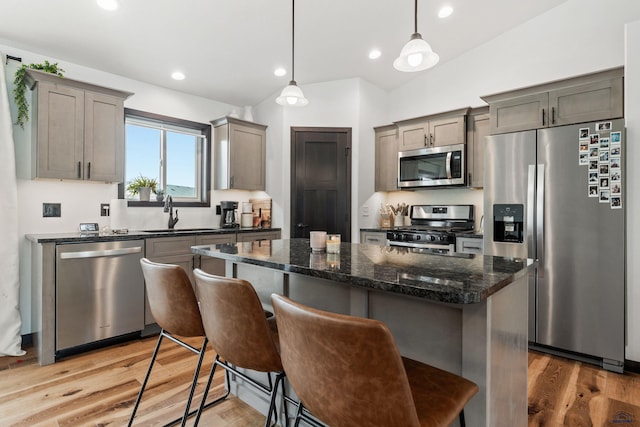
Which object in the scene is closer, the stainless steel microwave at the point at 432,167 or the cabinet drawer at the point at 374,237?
the stainless steel microwave at the point at 432,167

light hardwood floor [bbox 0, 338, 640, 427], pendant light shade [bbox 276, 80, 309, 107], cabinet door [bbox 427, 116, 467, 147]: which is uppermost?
cabinet door [bbox 427, 116, 467, 147]

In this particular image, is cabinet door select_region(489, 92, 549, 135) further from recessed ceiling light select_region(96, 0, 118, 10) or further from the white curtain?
the white curtain

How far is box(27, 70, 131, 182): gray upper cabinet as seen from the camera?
9.37 feet

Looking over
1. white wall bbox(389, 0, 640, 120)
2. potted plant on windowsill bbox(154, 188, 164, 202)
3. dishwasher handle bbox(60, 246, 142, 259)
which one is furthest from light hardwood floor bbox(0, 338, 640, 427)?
white wall bbox(389, 0, 640, 120)

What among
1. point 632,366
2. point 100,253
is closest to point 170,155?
point 100,253

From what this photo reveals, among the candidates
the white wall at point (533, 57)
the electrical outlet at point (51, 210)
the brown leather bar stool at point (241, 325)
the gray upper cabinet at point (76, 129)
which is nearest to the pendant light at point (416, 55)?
the brown leather bar stool at point (241, 325)

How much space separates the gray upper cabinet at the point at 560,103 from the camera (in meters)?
2.73

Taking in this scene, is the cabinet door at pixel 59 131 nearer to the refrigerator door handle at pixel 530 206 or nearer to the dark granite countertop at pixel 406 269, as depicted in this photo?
the dark granite countertop at pixel 406 269

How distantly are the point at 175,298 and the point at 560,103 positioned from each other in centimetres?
334

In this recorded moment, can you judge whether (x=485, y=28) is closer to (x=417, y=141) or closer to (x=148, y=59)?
(x=417, y=141)

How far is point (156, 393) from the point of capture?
221 cm

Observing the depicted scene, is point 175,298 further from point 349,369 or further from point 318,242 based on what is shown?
point 349,369

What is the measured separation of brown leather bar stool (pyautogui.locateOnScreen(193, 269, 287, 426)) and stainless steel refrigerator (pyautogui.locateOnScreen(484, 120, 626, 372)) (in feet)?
8.38

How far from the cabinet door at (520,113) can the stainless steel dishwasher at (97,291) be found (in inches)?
140
